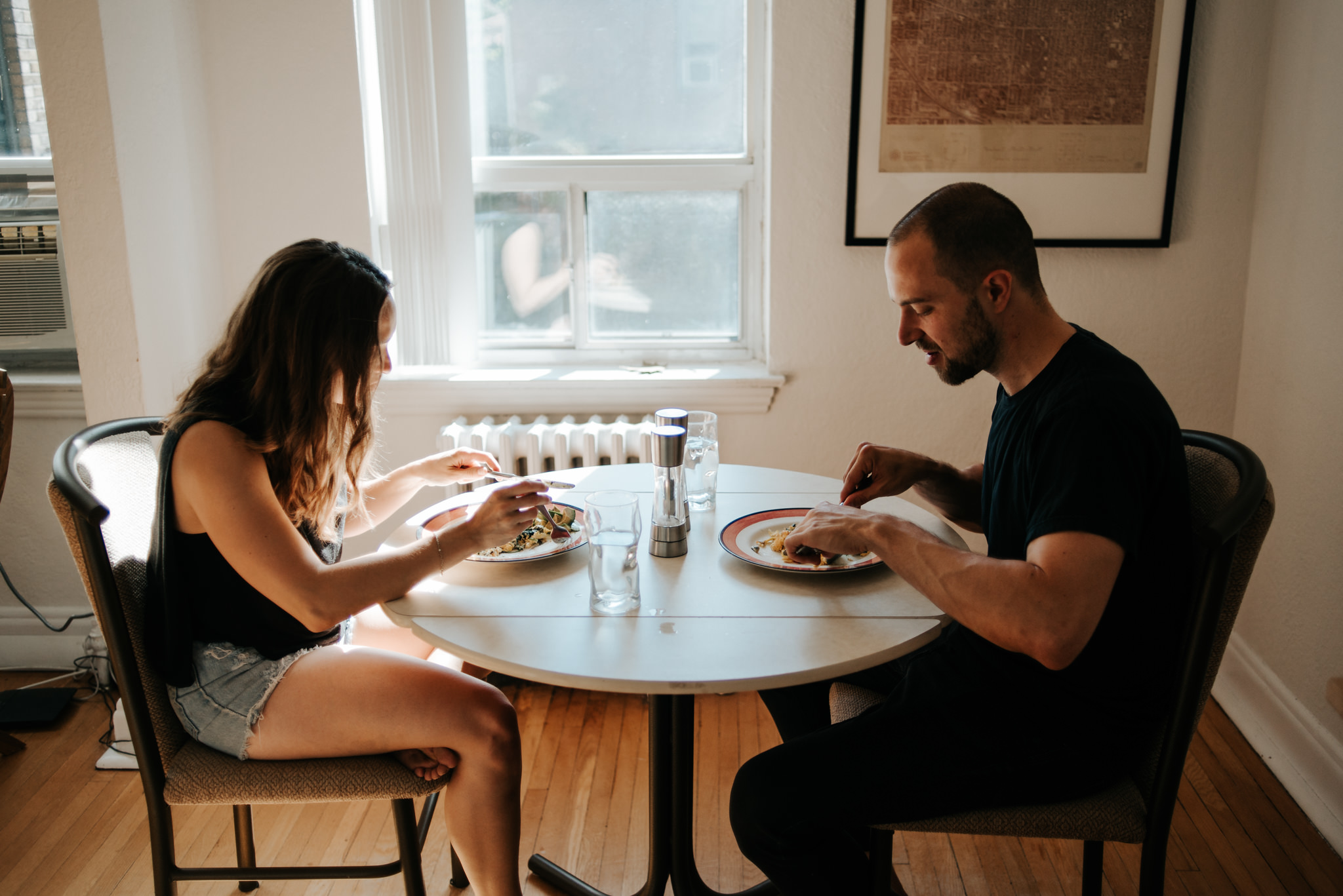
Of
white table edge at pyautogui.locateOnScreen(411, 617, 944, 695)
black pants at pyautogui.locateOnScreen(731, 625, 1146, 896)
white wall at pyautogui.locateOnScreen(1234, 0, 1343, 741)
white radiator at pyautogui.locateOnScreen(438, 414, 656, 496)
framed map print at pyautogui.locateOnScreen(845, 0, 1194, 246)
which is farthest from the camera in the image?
white radiator at pyautogui.locateOnScreen(438, 414, 656, 496)

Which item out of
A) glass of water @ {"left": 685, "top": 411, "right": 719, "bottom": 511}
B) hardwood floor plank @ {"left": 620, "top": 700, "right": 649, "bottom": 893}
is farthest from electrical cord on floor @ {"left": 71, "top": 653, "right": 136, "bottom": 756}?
glass of water @ {"left": 685, "top": 411, "right": 719, "bottom": 511}

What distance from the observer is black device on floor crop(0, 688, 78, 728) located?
2.30m

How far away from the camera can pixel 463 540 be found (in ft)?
4.31

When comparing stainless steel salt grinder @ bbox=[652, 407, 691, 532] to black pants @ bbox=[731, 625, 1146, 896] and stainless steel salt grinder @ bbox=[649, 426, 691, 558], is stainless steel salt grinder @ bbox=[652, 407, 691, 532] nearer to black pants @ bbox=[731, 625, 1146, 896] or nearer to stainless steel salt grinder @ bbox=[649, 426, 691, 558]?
stainless steel salt grinder @ bbox=[649, 426, 691, 558]

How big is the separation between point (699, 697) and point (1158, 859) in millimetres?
1348

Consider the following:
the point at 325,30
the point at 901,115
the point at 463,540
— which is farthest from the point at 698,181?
the point at 463,540

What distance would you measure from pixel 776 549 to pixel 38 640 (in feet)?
7.65

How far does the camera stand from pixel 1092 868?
1352mm

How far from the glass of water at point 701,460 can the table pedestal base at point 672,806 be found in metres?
0.37

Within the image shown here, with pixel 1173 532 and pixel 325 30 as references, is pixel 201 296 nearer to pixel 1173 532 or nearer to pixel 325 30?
pixel 325 30

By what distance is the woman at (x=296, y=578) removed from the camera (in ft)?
4.17

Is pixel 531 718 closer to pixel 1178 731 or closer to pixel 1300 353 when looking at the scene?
pixel 1178 731

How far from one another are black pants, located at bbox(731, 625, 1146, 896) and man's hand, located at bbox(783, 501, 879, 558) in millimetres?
243

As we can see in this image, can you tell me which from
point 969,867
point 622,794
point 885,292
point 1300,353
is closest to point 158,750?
point 622,794
